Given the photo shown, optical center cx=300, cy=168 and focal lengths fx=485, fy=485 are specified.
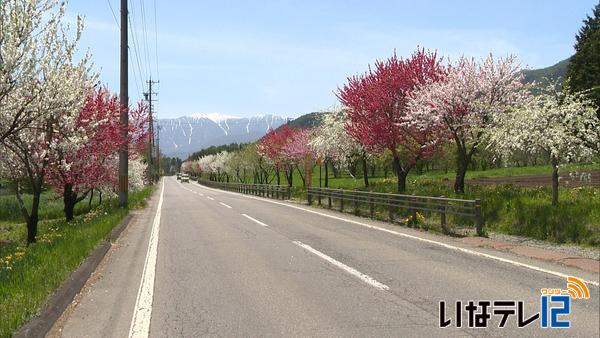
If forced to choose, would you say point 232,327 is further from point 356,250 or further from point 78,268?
point 356,250

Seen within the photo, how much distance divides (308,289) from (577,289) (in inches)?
152

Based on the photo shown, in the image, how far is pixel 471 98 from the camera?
18719mm

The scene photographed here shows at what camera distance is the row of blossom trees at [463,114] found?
12.8 meters

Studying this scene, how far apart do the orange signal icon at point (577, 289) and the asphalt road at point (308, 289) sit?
11 centimetres

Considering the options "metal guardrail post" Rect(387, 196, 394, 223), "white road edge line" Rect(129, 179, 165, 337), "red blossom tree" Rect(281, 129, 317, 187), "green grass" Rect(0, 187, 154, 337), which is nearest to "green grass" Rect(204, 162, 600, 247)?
"metal guardrail post" Rect(387, 196, 394, 223)

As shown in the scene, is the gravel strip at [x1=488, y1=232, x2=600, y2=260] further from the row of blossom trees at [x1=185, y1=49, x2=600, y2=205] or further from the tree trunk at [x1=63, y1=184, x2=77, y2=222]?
the tree trunk at [x1=63, y1=184, x2=77, y2=222]

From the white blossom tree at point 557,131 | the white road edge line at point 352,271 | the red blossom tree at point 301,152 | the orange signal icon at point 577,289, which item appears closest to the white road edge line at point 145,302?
the white road edge line at point 352,271

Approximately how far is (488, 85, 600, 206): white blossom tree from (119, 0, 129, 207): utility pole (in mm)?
17231

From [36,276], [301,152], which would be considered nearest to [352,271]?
[36,276]

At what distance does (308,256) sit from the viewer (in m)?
10.1

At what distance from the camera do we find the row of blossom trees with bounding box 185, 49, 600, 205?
12820 mm

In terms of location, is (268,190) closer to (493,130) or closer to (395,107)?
(395,107)

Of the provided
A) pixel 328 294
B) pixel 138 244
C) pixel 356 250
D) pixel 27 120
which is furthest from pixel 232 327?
pixel 27 120

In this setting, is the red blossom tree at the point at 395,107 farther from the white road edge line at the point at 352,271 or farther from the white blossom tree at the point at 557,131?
the white road edge line at the point at 352,271
